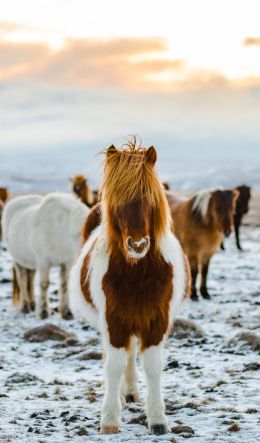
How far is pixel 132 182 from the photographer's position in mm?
4750

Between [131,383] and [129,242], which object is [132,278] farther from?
[131,383]

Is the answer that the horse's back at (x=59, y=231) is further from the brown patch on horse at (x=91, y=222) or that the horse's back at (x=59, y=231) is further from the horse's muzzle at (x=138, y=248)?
the horse's muzzle at (x=138, y=248)

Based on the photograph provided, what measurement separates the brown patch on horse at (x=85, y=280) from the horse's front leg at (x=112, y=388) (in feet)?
1.67

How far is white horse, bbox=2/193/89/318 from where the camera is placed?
1025 cm

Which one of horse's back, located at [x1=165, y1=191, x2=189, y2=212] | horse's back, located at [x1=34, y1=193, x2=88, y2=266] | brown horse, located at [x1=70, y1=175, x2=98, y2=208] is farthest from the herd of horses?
brown horse, located at [x1=70, y1=175, x2=98, y2=208]

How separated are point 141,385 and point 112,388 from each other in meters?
1.53

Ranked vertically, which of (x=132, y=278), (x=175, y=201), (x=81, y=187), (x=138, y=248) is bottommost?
(x=132, y=278)

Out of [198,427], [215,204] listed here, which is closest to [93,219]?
[198,427]

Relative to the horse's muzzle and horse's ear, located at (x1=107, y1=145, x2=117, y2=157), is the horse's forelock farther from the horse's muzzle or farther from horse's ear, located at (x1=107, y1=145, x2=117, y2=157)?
the horse's muzzle

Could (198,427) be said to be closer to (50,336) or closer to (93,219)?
(93,219)

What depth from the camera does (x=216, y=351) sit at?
7.92 metres

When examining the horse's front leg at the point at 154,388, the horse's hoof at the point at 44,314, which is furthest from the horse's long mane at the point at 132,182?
the horse's hoof at the point at 44,314

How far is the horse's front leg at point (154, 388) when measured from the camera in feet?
16.5

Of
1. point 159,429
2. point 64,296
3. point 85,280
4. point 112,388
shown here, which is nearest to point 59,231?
point 64,296
